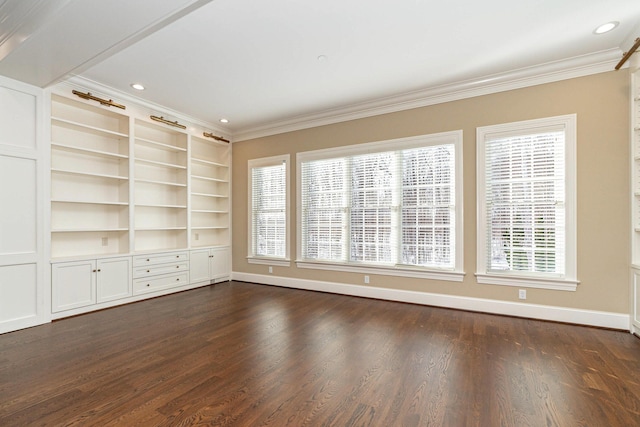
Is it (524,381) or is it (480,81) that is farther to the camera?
(480,81)

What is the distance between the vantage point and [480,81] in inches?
152

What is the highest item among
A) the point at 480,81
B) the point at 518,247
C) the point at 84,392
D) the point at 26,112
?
the point at 480,81

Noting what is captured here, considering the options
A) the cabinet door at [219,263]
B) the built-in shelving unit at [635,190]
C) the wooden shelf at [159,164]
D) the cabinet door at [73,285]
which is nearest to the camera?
the built-in shelving unit at [635,190]

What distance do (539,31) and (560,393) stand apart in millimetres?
3207

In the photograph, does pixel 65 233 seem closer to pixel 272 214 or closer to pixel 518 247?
pixel 272 214

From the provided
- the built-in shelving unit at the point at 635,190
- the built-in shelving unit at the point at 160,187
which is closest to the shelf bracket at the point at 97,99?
the built-in shelving unit at the point at 160,187

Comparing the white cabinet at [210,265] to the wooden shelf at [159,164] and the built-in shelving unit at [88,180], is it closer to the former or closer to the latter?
the built-in shelving unit at [88,180]

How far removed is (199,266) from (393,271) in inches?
140

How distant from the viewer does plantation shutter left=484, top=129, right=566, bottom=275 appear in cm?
354

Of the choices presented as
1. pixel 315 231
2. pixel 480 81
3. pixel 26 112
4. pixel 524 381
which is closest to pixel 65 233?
pixel 26 112

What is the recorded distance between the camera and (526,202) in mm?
3658

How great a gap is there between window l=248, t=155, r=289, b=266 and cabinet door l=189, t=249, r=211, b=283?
844 mm

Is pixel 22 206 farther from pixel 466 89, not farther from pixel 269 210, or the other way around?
pixel 466 89

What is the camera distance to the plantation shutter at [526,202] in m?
3.54
